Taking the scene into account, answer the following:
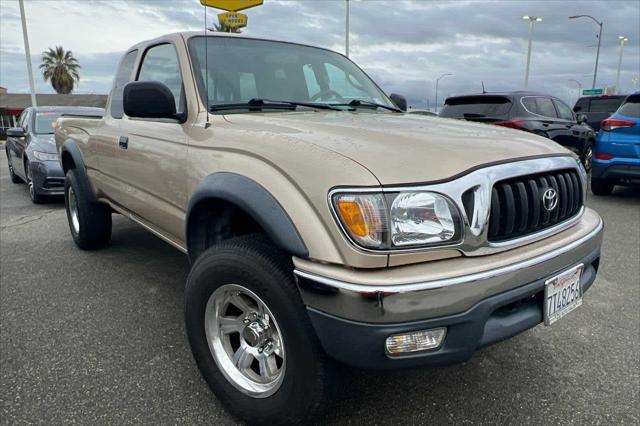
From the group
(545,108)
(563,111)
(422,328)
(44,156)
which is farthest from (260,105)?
(563,111)

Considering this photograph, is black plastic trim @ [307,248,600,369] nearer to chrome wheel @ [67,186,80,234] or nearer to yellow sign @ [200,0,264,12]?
chrome wheel @ [67,186,80,234]

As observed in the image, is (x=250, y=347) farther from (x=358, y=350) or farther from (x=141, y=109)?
(x=141, y=109)

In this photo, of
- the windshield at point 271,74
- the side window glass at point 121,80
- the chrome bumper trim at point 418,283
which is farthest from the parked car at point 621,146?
the side window glass at point 121,80

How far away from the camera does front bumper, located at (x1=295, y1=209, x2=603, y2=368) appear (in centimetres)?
156

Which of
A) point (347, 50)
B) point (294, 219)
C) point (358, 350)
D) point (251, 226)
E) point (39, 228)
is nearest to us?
point (358, 350)

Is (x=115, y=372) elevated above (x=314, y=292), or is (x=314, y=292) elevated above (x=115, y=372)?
(x=314, y=292)

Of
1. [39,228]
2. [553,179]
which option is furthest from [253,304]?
[39,228]

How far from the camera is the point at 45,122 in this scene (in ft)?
Result: 25.2

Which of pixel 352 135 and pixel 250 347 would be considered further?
pixel 250 347

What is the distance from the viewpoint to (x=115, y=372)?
251 cm

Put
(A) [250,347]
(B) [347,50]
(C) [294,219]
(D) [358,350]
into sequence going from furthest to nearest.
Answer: (B) [347,50]
(A) [250,347]
(C) [294,219]
(D) [358,350]

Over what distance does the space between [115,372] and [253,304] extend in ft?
3.27

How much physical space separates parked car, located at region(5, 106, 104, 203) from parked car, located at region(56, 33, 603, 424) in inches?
164

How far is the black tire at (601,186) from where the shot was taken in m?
7.52
